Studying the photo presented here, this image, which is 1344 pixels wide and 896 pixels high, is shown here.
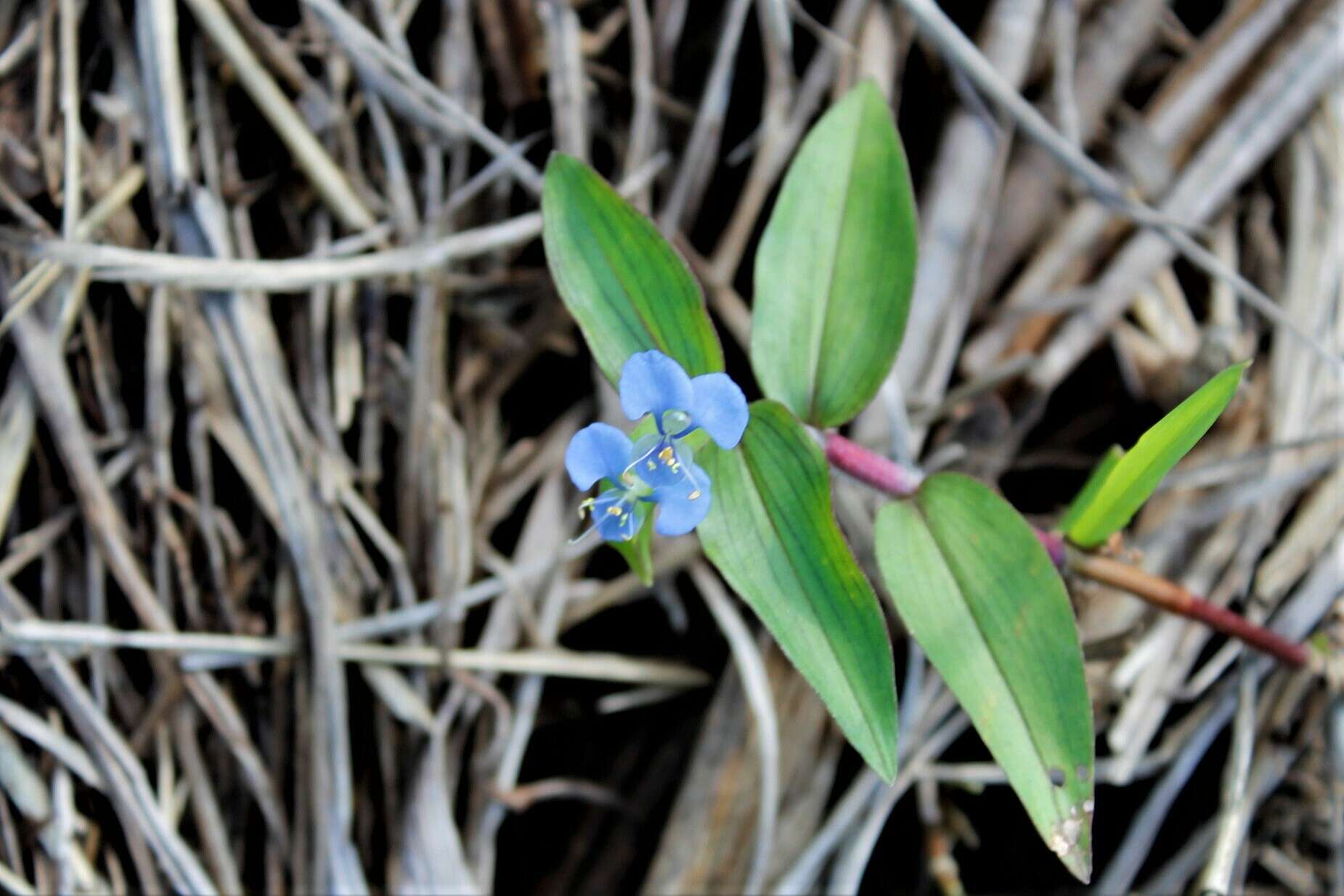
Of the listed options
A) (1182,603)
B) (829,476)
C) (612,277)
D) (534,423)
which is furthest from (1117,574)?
(534,423)

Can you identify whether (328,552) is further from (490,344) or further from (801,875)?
(801,875)

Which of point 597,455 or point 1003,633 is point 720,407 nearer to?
point 597,455

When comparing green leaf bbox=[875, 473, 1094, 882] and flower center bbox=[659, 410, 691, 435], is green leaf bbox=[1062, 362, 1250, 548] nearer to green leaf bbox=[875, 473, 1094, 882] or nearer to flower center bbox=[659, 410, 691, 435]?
green leaf bbox=[875, 473, 1094, 882]

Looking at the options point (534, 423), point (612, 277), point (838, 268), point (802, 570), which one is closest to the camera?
point (802, 570)

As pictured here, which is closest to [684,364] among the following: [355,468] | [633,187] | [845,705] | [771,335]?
[771,335]

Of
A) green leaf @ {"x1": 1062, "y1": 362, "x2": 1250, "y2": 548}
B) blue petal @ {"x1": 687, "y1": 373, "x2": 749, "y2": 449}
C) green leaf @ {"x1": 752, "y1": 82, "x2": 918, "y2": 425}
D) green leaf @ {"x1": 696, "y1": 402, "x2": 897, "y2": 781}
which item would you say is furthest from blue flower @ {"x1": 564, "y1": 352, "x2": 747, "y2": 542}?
green leaf @ {"x1": 1062, "y1": 362, "x2": 1250, "y2": 548}

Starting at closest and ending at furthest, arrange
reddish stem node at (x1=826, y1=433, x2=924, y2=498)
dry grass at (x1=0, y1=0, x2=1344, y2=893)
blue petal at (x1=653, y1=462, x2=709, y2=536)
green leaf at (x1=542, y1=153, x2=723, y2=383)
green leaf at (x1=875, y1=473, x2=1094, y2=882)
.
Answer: blue petal at (x1=653, y1=462, x2=709, y2=536) → green leaf at (x1=875, y1=473, x2=1094, y2=882) → green leaf at (x1=542, y1=153, x2=723, y2=383) → reddish stem node at (x1=826, y1=433, x2=924, y2=498) → dry grass at (x1=0, y1=0, x2=1344, y2=893)
